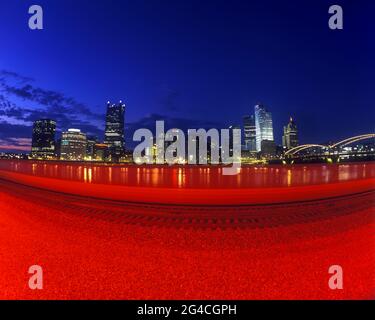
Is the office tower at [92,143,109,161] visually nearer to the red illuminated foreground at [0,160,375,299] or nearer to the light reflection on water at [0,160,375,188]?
the light reflection on water at [0,160,375,188]

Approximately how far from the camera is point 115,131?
5434 centimetres

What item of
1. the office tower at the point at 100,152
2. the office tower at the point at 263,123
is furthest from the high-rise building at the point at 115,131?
the office tower at the point at 263,123

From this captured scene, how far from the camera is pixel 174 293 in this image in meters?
3.38

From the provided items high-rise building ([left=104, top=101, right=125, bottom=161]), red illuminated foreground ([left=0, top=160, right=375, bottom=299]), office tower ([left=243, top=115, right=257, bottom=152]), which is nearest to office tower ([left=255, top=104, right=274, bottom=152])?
office tower ([left=243, top=115, right=257, bottom=152])

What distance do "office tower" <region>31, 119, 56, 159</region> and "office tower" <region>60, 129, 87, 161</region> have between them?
3.17m

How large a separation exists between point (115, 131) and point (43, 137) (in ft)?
45.8

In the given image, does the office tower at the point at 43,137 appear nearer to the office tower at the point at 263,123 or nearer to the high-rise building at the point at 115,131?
the high-rise building at the point at 115,131

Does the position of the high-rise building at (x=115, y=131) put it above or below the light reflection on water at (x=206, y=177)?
above

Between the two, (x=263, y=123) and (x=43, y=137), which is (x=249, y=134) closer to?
(x=263, y=123)

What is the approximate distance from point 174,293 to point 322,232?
3.88 m

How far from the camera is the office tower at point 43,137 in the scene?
154ft

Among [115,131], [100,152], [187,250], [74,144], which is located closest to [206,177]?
[187,250]

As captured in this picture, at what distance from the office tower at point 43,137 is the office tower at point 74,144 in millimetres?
3167
